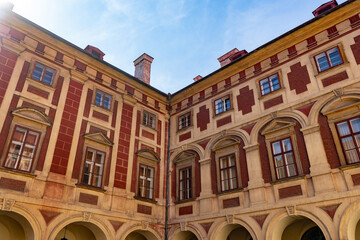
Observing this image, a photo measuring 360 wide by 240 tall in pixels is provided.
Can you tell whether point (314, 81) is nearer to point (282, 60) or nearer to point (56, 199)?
point (282, 60)

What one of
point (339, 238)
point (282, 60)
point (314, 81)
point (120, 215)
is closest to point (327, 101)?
point (314, 81)

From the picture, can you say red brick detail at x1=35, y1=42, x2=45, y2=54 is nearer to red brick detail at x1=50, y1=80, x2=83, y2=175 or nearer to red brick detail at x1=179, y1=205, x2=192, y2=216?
red brick detail at x1=50, y1=80, x2=83, y2=175

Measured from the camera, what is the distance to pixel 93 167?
11.9 m

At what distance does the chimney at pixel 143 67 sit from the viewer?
16986mm

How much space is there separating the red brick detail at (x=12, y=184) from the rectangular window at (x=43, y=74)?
4186mm

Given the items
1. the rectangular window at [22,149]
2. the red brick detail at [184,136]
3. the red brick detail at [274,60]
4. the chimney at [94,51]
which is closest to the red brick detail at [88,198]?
the rectangular window at [22,149]

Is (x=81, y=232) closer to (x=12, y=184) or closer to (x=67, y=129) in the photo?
(x=12, y=184)

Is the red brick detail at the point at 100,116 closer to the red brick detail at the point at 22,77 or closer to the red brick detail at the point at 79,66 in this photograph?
the red brick detail at the point at 79,66

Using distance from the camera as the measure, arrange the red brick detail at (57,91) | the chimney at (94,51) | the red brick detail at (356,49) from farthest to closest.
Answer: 1. the chimney at (94,51)
2. the red brick detail at (57,91)
3. the red brick detail at (356,49)

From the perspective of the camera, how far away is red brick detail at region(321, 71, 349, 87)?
10297 millimetres

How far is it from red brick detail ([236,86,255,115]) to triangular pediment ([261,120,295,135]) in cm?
130

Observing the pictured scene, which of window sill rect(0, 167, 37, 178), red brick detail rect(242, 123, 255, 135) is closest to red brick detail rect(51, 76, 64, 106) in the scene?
window sill rect(0, 167, 37, 178)

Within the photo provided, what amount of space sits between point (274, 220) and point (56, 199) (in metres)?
7.89

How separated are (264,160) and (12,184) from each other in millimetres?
9123
